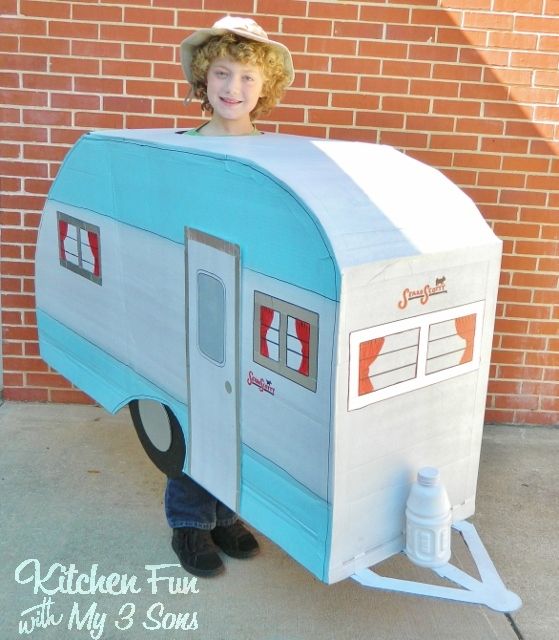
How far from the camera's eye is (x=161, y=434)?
2863 millimetres

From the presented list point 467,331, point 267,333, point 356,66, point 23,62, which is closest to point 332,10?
point 356,66

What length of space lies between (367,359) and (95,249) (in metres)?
1.36

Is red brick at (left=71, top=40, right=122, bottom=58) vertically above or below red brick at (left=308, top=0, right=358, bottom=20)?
below

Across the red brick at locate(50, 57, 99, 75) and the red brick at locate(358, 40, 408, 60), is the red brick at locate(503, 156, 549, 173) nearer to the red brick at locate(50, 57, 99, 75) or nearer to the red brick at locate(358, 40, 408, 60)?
the red brick at locate(358, 40, 408, 60)


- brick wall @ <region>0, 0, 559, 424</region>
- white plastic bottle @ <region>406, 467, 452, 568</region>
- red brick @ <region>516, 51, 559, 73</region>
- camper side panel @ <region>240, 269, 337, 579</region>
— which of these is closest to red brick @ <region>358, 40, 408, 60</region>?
brick wall @ <region>0, 0, 559, 424</region>

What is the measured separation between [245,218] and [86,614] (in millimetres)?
1451

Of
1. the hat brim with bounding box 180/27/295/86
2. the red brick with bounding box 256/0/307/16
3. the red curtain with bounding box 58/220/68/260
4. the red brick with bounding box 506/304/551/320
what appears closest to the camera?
the hat brim with bounding box 180/27/295/86

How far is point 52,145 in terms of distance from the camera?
3.95m

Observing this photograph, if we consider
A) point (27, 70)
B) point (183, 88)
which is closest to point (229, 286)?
point (183, 88)

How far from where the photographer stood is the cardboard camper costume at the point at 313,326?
1.91m

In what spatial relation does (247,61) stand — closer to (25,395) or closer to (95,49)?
(95,49)

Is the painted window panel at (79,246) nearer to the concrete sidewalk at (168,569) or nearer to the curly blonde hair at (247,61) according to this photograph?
the curly blonde hair at (247,61)

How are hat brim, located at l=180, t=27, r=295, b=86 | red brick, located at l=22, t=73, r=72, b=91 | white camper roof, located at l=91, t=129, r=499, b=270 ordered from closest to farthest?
1. white camper roof, located at l=91, t=129, r=499, b=270
2. hat brim, located at l=180, t=27, r=295, b=86
3. red brick, located at l=22, t=73, r=72, b=91

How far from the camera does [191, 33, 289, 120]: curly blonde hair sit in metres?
2.63
